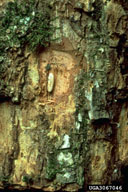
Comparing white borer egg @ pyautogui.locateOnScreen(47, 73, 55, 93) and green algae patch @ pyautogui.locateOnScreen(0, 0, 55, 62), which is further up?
green algae patch @ pyautogui.locateOnScreen(0, 0, 55, 62)

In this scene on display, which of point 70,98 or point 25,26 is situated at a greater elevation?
point 25,26

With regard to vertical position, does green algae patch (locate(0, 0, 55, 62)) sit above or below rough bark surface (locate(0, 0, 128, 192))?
above

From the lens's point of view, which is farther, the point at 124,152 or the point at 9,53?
the point at 124,152

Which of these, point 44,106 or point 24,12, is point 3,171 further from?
point 24,12

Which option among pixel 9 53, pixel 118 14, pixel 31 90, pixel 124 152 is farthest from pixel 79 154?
pixel 118 14

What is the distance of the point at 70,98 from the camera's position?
189 centimetres

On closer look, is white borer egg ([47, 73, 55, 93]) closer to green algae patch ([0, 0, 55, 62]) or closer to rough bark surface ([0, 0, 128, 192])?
rough bark surface ([0, 0, 128, 192])

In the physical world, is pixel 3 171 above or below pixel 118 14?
below

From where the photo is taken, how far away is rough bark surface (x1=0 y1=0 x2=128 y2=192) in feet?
6.09

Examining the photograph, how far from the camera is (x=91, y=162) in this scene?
6.35ft

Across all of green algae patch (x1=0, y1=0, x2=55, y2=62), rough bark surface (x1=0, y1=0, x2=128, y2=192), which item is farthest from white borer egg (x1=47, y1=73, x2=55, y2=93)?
green algae patch (x1=0, y1=0, x2=55, y2=62)

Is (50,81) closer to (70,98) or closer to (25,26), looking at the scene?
(70,98)

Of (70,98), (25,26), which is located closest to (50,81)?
(70,98)

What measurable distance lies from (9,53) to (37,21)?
0.24 m
